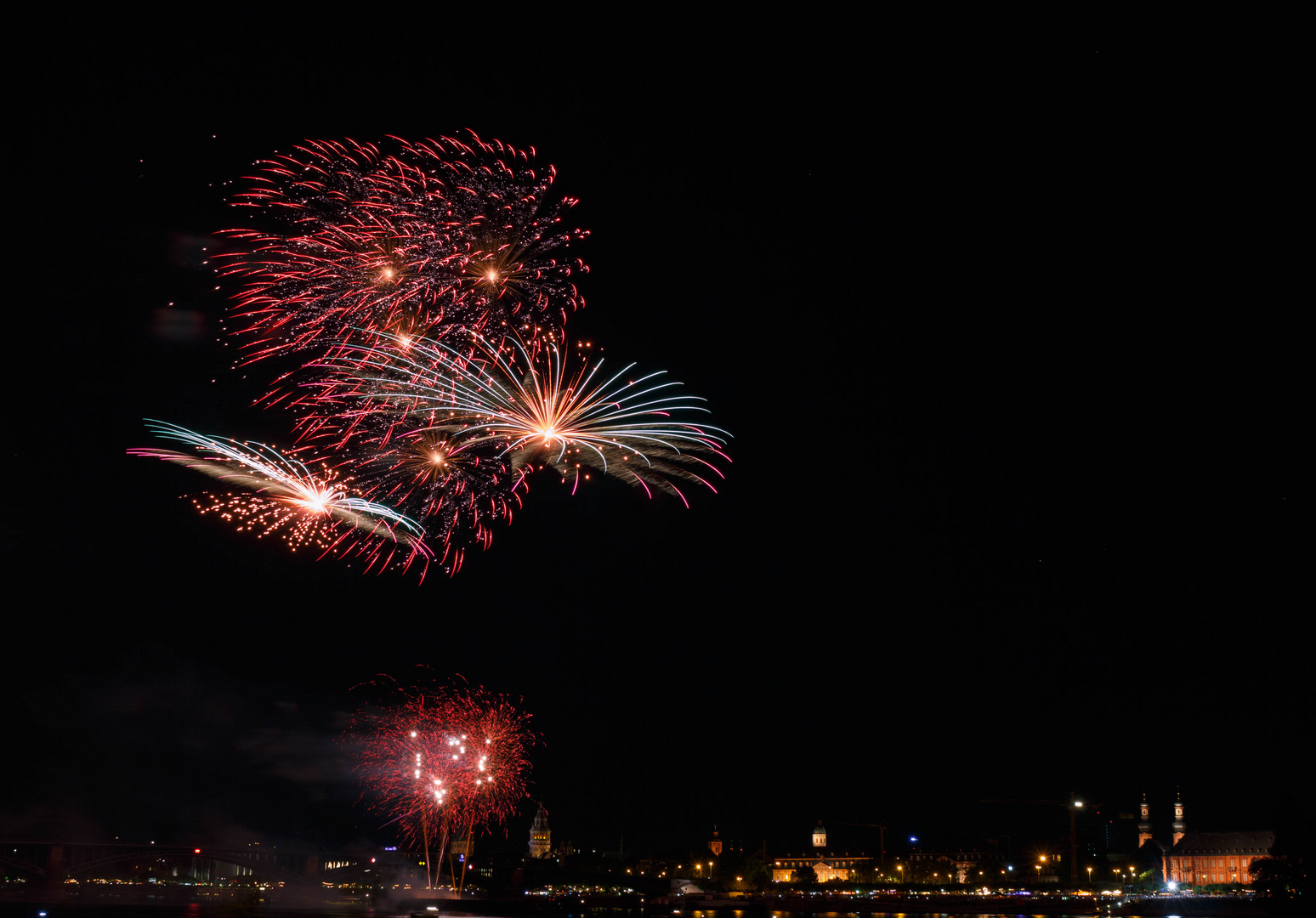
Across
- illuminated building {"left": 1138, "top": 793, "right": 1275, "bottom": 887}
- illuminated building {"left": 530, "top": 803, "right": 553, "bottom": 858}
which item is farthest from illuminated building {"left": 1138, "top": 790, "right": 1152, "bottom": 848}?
illuminated building {"left": 530, "top": 803, "right": 553, "bottom": 858}

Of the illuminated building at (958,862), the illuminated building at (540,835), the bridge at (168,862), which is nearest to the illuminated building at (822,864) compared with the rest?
the illuminated building at (958,862)

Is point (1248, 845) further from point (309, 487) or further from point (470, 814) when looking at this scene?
point (309, 487)

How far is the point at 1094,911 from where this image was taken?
2483 inches

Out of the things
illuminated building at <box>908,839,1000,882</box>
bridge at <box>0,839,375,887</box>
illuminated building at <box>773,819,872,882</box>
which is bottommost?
illuminated building at <box>773,819,872,882</box>

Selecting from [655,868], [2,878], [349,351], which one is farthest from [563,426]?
[655,868]

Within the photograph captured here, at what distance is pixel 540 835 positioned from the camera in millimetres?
190500

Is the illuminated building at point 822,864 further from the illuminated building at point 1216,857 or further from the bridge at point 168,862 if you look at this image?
the bridge at point 168,862

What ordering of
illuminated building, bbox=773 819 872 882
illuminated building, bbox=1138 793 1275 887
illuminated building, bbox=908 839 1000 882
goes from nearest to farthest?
illuminated building, bbox=908 839 1000 882 → illuminated building, bbox=1138 793 1275 887 → illuminated building, bbox=773 819 872 882

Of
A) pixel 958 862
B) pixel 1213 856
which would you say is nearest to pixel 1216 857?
pixel 1213 856

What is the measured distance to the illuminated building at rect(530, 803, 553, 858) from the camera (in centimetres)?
18400

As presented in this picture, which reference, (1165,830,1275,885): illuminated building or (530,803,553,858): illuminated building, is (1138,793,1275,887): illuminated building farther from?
(530,803,553,858): illuminated building

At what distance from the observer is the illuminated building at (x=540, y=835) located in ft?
604

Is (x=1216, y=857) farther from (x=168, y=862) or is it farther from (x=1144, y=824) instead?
(x=168, y=862)

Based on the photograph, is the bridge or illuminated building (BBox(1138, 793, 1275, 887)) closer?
the bridge
